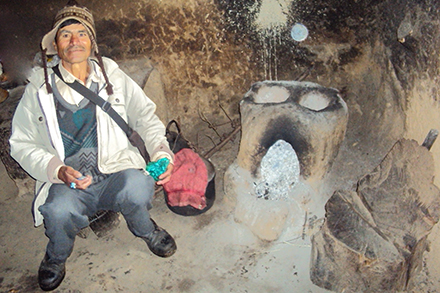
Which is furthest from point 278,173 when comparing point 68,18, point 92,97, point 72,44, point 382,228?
point 68,18

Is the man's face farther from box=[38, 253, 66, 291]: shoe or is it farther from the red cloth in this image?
box=[38, 253, 66, 291]: shoe

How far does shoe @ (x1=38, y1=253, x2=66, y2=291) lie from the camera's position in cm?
273

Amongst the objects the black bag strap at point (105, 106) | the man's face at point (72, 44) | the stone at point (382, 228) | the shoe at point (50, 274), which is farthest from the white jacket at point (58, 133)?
the stone at point (382, 228)

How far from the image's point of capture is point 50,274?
274 centimetres

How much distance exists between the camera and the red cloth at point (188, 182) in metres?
3.14

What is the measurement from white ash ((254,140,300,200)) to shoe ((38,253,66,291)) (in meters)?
1.74

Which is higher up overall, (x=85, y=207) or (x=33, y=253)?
(x=85, y=207)

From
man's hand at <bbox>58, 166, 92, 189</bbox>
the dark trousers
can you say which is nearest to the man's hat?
man's hand at <bbox>58, 166, 92, 189</bbox>

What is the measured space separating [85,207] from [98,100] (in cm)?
82

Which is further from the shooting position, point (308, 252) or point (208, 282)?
point (308, 252)

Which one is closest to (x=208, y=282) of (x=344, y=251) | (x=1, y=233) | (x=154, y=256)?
(x=154, y=256)

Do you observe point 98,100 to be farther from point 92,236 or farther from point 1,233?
point 1,233

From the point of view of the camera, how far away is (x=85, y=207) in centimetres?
275

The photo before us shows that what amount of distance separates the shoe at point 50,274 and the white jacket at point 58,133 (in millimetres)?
330
